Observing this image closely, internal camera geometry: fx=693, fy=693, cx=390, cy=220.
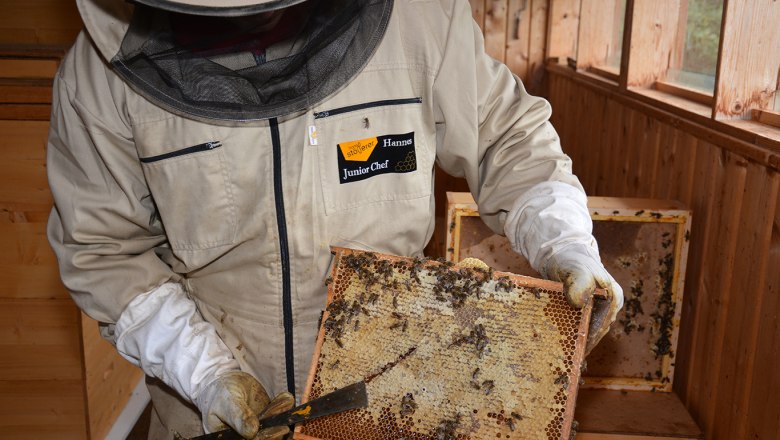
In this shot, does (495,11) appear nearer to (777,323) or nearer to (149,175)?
(777,323)

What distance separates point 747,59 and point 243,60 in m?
1.85

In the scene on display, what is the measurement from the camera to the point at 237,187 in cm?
156

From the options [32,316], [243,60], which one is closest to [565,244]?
[243,60]

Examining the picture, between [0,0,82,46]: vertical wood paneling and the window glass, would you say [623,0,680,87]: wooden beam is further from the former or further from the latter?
[0,0,82,46]: vertical wood paneling

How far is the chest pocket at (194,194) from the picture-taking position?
1.53 metres

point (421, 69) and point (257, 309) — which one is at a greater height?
point (421, 69)

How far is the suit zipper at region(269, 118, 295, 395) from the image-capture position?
1524 mm

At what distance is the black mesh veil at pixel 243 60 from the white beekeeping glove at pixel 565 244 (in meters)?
0.51

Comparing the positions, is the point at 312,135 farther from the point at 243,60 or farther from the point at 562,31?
the point at 562,31

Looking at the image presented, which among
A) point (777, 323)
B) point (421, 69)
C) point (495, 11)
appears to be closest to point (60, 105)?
point (421, 69)

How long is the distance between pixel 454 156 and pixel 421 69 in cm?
23

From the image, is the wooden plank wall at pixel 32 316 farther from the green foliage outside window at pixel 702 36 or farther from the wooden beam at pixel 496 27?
the wooden beam at pixel 496 27

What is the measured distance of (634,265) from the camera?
2.76m

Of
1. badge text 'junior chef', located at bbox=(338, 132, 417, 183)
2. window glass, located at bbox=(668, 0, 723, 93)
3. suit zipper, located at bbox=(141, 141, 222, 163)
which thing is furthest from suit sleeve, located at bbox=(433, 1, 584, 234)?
window glass, located at bbox=(668, 0, 723, 93)
